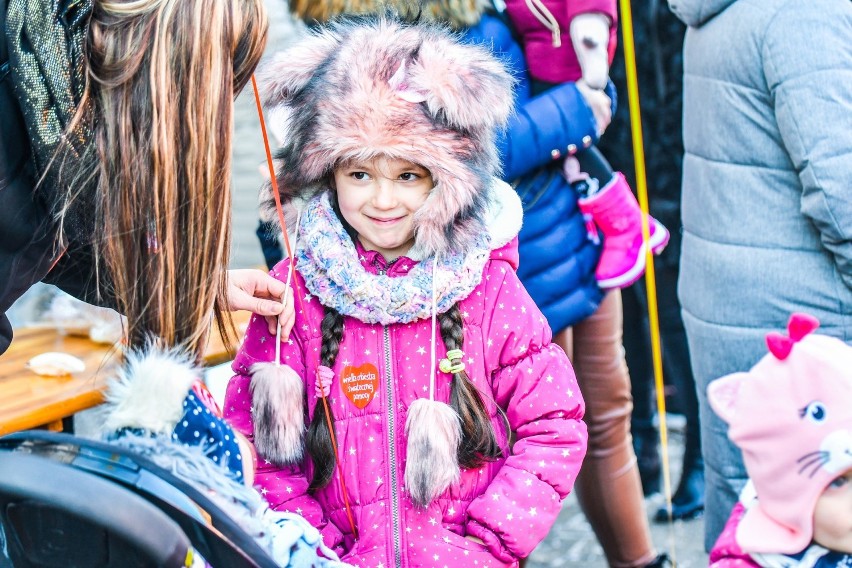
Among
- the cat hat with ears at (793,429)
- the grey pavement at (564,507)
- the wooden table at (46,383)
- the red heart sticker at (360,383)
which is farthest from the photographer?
the grey pavement at (564,507)

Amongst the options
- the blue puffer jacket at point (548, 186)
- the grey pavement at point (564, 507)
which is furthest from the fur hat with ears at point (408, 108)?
the grey pavement at point (564, 507)

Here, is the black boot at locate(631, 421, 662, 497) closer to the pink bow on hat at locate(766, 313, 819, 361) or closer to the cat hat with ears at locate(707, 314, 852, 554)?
the cat hat with ears at locate(707, 314, 852, 554)

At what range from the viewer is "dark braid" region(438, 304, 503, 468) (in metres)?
1.85

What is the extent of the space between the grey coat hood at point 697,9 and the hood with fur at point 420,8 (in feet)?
1.76

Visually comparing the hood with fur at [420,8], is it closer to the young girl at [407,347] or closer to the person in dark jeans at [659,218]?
the young girl at [407,347]

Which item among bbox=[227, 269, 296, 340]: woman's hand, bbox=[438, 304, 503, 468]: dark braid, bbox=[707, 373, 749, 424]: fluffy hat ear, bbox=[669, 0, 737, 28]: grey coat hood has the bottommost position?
bbox=[438, 304, 503, 468]: dark braid

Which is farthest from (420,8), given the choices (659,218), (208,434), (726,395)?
(659,218)

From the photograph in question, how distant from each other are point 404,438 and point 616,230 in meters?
0.98

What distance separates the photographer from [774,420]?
1.53m

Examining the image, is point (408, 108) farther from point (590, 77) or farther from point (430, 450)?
point (590, 77)

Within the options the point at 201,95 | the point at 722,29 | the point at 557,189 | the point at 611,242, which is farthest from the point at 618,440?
the point at 201,95

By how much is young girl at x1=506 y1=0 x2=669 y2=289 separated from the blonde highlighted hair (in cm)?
112

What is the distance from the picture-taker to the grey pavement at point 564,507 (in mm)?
3295

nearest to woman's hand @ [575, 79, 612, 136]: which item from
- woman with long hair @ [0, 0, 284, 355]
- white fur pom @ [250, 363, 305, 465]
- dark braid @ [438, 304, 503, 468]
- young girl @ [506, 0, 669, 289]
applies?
young girl @ [506, 0, 669, 289]
